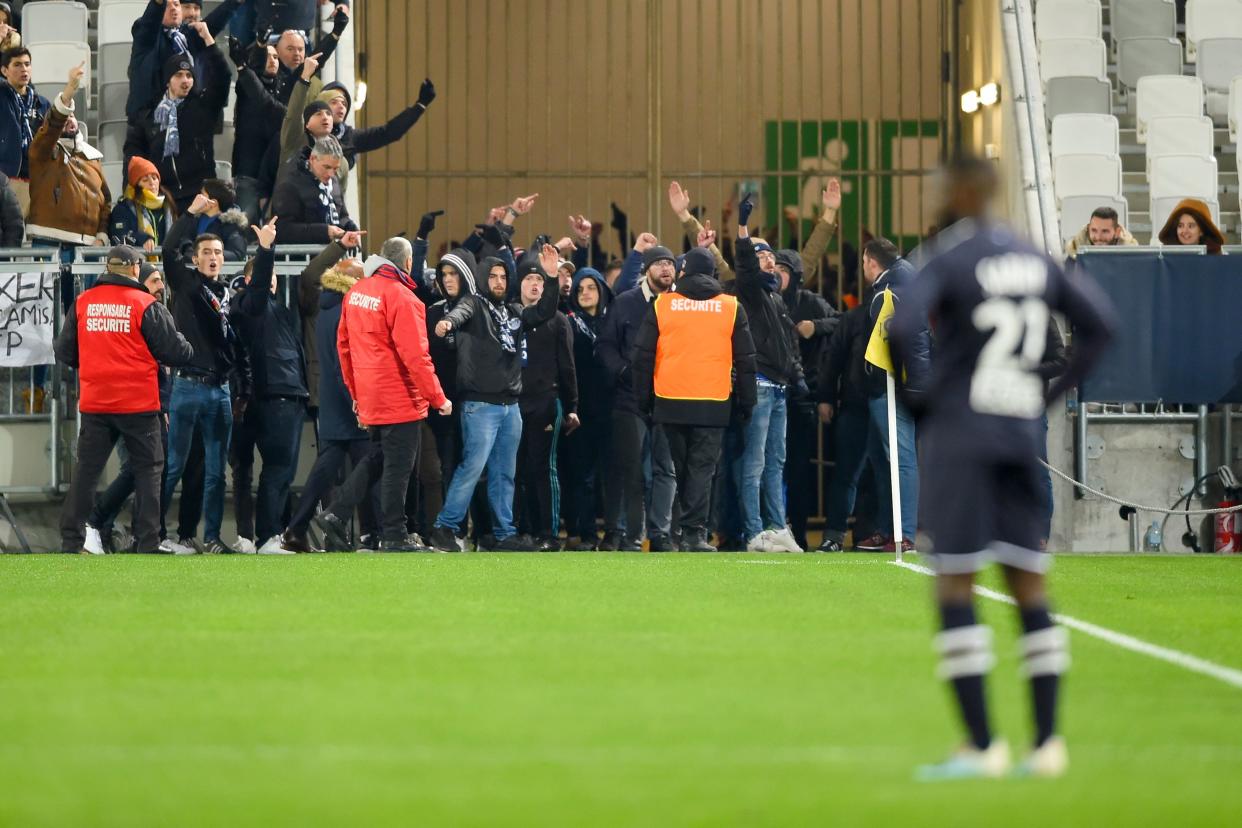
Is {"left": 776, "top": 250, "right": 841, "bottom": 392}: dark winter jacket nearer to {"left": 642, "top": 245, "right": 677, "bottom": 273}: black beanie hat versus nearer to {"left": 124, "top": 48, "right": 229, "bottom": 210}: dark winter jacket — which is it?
{"left": 642, "top": 245, "right": 677, "bottom": 273}: black beanie hat

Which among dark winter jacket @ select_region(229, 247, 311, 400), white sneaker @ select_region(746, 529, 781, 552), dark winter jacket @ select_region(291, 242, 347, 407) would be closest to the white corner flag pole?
white sneaker @ select_region(746, 529, 781, 552)

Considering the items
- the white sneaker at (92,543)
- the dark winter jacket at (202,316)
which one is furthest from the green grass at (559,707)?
the dark winter jacket at (202,316)

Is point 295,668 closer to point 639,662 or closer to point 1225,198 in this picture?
point 639,662

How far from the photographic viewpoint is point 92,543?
14.0 metres

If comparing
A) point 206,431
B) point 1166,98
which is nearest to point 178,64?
point 206,431

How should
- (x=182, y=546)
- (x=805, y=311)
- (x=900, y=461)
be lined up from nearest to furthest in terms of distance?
(x=182, y=546) → (x=900, y=461) → (x=805, y=311)

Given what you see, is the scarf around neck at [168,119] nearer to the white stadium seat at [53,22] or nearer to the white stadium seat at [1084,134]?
the white stadium seat at [53,22]

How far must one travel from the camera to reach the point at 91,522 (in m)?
14.1

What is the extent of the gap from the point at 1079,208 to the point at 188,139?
821cm

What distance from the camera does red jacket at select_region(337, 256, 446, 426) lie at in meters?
13.9

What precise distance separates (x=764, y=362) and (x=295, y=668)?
8.01m

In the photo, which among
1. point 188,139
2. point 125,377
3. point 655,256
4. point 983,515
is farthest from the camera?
point 188,139

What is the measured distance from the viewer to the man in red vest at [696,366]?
47.6 feet

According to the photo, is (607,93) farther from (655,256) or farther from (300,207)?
(300,207)
